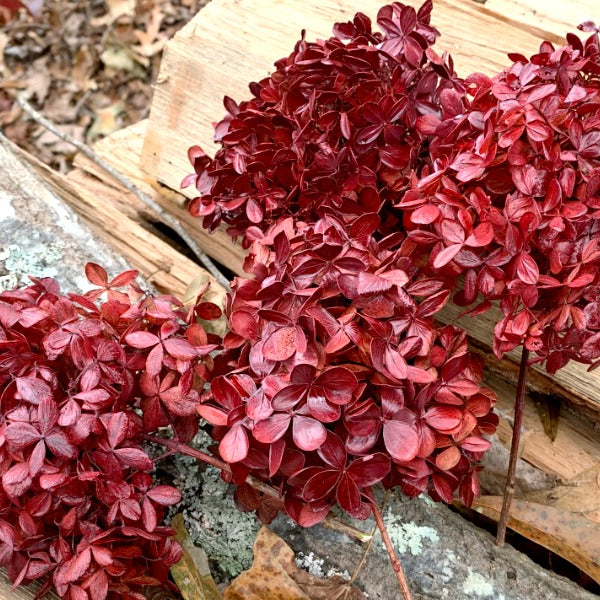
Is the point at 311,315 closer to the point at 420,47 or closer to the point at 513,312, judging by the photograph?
the point at 513,312

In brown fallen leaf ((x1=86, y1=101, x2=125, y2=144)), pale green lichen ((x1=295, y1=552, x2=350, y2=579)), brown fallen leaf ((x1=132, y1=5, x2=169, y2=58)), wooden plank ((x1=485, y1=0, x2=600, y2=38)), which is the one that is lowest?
brown fallen leaf ((x1=86, y1=101, x2=125, y2=144))

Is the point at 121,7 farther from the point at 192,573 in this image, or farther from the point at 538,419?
the point at 192,573

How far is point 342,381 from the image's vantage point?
1113 mm

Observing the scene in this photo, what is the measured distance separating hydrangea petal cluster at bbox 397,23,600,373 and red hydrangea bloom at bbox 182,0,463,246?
128 mm

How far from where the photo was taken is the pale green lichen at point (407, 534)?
1.42m

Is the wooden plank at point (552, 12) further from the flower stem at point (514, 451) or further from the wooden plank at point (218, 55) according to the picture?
the flower stem at point (514, 451)

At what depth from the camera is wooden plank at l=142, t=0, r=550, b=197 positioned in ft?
6.61

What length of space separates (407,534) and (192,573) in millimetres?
427

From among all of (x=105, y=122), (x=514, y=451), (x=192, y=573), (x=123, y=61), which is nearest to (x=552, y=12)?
(x=514, y=451)

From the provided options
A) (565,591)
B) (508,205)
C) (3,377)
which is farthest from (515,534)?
(3,377)

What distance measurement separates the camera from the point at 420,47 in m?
1.38

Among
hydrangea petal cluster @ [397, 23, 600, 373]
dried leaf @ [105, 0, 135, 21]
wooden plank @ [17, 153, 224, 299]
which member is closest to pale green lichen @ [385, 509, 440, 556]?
hydrangea petal cluster @ [397, 23, 600, 373]

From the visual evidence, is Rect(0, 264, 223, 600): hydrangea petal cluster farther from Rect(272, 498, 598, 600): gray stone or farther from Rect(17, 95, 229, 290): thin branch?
Rect(17, 95, 229, 290): thin branch

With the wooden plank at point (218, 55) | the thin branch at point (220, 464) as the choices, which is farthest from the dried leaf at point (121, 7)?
the thin branch at point (220, 464)
